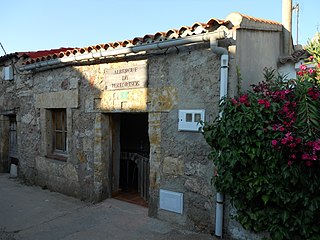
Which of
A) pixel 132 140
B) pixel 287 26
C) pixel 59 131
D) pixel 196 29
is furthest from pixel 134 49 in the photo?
pixel 132 140

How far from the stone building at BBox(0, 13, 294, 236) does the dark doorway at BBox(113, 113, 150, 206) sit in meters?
0.04

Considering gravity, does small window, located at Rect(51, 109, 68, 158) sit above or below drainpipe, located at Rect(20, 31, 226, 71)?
below

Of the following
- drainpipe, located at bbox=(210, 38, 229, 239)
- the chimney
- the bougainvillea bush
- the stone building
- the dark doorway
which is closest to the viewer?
the bougainvillea bush

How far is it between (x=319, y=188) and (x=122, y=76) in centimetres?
330

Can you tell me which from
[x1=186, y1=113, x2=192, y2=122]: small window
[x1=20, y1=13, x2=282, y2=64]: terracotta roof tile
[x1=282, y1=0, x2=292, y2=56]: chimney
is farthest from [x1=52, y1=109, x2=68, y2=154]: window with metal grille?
[x1=282, y1=0, x2=292, y2=56]: chimney

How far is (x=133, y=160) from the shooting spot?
21.5ft

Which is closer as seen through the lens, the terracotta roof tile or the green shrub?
the green shrub

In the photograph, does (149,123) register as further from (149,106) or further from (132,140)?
(132,140)

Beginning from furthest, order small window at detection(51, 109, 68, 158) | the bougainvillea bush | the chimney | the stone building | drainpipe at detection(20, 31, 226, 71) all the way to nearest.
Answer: small window at detection(51, 109, 68, 158)
the chimney
the stone building
drainpipe at detection(20, 31, 226, 71)
the bougainvillea bush

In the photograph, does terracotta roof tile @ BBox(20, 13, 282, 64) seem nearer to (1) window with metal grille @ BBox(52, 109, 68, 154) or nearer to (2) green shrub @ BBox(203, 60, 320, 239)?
(2) green shrub @ BBox(203, 60, 320, 239)

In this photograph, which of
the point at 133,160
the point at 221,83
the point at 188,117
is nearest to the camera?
the point at 221,83

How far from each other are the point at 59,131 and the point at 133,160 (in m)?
1.78

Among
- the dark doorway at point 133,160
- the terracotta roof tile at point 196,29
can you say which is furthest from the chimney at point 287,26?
the dark doorway at point 133,160

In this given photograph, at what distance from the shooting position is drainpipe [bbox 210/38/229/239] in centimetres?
364
